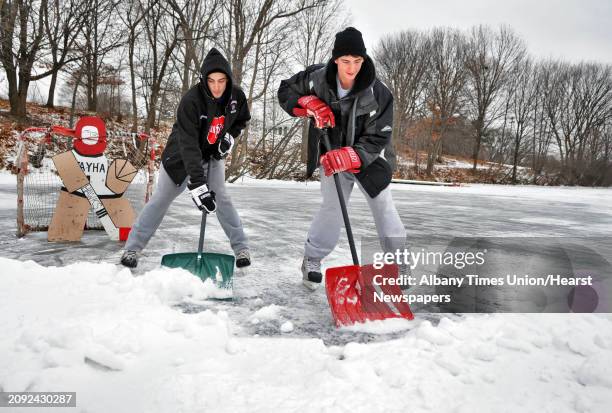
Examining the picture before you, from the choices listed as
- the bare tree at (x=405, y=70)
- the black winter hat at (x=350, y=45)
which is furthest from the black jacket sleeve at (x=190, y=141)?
the bare tree at (x=405, y=70)

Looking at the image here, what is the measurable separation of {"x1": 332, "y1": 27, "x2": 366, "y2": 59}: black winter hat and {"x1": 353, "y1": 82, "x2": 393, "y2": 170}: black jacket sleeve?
277 millimetres

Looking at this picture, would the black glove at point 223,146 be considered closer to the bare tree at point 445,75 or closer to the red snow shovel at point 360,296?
the red snow shovel at point 360,296

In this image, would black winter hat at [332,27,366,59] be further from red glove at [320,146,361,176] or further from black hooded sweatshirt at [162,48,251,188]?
black hooded sweatshirt at [162,48,251,188]

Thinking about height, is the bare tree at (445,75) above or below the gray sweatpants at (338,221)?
above

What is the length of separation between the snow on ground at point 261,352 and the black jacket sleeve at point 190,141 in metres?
0.73

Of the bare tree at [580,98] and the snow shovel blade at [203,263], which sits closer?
the snow shovel blade at [203,263]

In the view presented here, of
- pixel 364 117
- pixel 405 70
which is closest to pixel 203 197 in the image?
pixel 364 117

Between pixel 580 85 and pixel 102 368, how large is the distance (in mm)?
40515

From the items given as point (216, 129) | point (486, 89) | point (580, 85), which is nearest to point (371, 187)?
point (216, 129)

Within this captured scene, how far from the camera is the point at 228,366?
67.3 inches

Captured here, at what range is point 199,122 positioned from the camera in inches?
117

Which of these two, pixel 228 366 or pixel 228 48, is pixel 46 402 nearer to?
pixel 228 366

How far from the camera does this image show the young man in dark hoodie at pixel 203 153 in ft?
9.34

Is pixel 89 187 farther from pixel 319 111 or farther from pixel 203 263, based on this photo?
pixel 319 111
